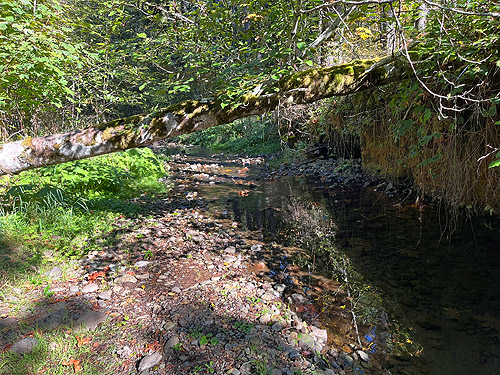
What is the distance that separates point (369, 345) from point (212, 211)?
4667mm

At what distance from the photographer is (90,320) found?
267cm

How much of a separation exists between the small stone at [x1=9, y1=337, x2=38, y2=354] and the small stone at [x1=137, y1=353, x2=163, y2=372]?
35.0 inches

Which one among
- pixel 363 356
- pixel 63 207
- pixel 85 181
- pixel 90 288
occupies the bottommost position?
pixel 363 356

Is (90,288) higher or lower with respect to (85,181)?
lower

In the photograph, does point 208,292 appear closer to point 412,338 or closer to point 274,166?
point 412,338

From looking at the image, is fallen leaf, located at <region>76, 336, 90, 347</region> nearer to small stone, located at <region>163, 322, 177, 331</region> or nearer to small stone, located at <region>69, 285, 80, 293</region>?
small stone, located at <region>163, 322, 177, 331</region>

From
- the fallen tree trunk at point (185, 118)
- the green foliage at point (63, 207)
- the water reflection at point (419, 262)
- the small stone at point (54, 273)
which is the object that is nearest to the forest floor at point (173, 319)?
the small stone at point (54, 273)

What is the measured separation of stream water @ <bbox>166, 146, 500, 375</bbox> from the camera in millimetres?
2572

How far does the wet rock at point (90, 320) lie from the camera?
258cm

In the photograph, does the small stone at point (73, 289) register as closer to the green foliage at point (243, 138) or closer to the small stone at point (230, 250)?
the small stone at point (230, 250)

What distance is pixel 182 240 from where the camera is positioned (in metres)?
4.83

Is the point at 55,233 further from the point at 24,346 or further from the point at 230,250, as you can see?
the point at 230,250

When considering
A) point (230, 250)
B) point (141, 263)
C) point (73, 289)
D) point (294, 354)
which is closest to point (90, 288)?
point (73, 289)

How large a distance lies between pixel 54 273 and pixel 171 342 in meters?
2.06
